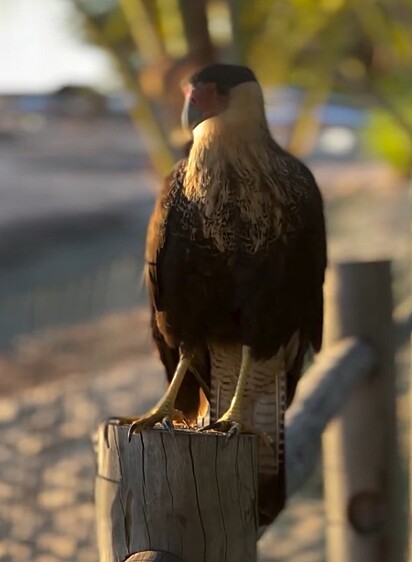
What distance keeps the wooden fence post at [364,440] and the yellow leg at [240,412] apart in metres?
0.67

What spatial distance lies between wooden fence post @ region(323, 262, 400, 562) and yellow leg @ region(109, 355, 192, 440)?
717 millimetres

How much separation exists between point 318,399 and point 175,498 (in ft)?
2.82

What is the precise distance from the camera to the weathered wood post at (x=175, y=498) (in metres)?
1.21

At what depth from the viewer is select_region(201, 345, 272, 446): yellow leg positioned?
5.33ft

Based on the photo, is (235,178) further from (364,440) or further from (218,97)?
(364,440)

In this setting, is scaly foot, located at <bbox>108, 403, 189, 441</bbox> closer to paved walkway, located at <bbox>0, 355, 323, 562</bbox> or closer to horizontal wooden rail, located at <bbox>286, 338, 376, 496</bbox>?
horizontal wooden rail, located at <bbox>286, 338, 376, 496</bbox>

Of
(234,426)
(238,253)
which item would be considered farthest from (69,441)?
(234,426)

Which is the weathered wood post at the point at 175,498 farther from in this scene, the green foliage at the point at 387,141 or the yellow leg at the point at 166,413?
the green foliage at the point at 387,141

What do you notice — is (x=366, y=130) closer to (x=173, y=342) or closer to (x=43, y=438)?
(x=43, y=438)

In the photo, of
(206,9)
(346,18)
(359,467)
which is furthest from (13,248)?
(359,467)

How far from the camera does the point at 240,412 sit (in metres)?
1.78

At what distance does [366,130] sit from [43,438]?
6629 millimetres

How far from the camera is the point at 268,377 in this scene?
191 cm

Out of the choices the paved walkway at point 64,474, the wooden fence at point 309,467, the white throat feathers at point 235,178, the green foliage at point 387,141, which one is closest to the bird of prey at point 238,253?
the white throat feathers at point 235,178
